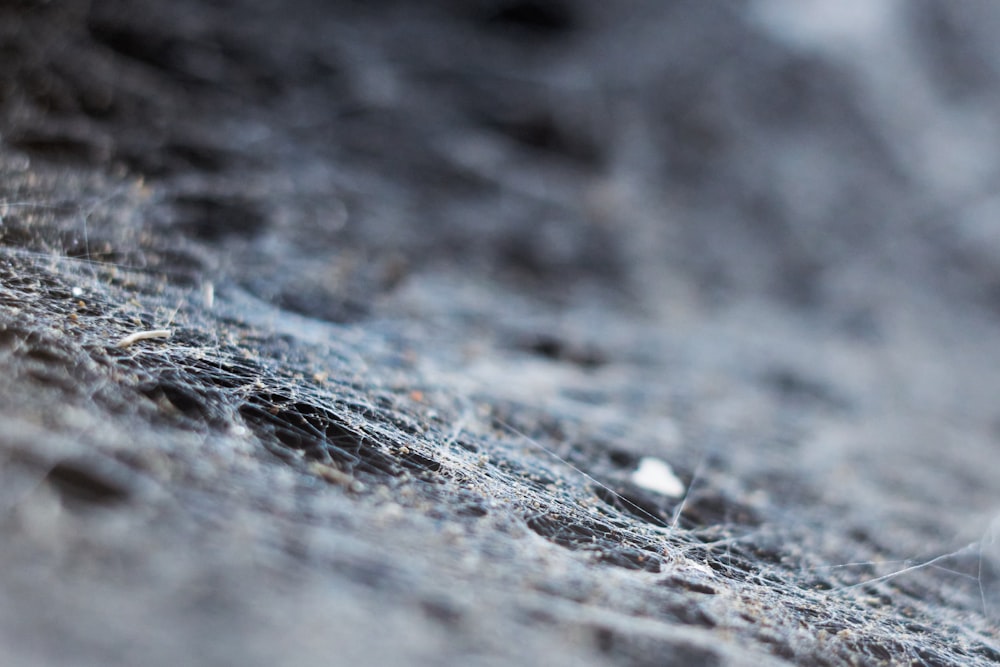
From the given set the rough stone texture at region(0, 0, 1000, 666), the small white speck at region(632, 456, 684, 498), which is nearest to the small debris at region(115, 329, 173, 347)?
the rough stone texture at region(0, 0, 1000, 666)

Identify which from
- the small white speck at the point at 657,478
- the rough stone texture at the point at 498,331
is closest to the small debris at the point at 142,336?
the rough stone texture at the point at 498,331

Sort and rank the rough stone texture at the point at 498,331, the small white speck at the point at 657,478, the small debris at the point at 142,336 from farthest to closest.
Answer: the small white speck at the point at 657,478
the small debris at the point at 142,336
the rough stone texture at the point at 498,331

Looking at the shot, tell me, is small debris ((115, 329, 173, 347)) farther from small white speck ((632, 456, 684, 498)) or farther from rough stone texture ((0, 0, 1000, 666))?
small white speck ((632, 456, 684, 498))

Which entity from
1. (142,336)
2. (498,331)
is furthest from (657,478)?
(142,336)

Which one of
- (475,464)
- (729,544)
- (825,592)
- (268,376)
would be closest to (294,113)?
(268,376)

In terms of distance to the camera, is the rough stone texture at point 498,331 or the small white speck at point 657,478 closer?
the rough stone texture at point 498,331

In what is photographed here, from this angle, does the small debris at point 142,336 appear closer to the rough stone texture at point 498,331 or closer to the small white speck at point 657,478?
the rough stone texture at point 498,331
